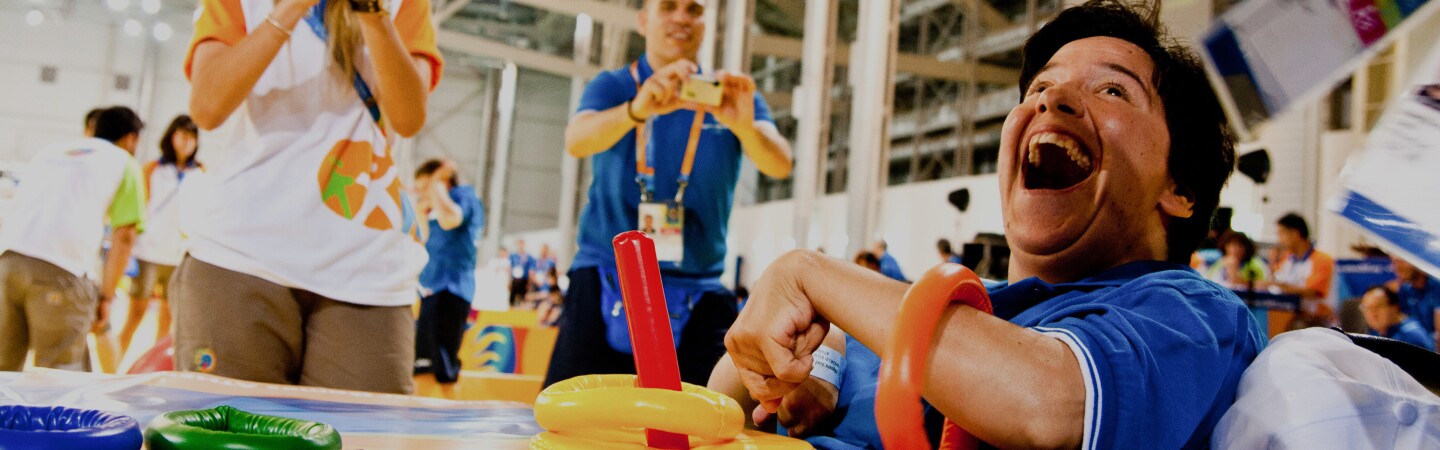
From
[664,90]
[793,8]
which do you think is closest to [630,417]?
[664,90]

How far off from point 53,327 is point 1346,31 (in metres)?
4.30

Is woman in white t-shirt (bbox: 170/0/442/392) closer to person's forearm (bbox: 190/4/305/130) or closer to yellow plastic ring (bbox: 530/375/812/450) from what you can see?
person's forearm (bbox: 190/4/305/130)

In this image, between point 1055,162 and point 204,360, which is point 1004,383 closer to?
point 1055,162

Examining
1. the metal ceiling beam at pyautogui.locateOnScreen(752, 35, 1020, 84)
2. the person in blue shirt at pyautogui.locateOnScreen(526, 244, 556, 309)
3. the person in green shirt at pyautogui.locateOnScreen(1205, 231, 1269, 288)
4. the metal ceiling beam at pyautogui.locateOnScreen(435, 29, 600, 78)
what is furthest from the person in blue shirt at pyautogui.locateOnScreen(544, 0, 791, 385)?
the metal ceiling beam at pyautogui.locateOnScreen(435, 29, 600, 78)

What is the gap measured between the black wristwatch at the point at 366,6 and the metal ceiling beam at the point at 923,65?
1428cm

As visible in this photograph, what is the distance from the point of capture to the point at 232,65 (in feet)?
6.19

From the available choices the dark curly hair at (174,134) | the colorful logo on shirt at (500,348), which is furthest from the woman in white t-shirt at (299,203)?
the colorful logo on shirt at (500,348)

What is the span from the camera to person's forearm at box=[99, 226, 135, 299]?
4430 millimetres

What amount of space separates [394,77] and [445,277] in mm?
3926

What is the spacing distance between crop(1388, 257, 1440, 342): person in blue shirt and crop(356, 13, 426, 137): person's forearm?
636cm

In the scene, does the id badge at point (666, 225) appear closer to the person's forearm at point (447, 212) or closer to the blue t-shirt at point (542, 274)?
the person's forearm at point (447, 212)

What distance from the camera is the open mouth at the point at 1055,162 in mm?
1222

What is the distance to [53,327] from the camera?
12.8ft

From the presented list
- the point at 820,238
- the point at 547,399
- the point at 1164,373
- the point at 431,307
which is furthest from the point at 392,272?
the point at 820,238
